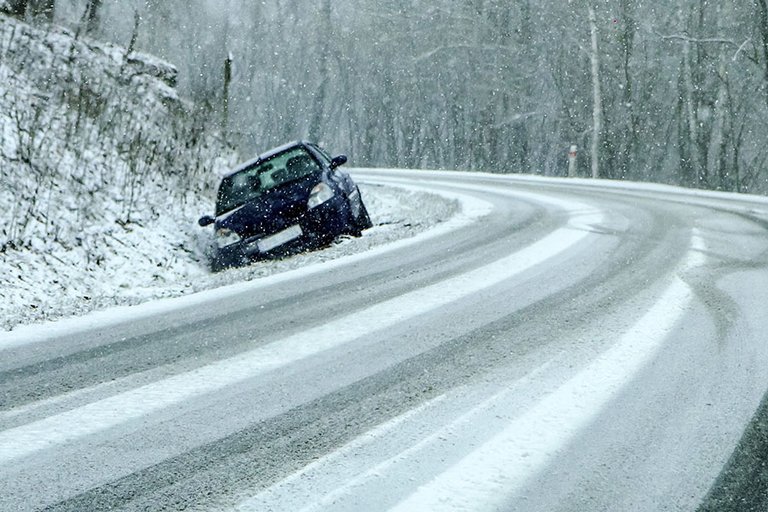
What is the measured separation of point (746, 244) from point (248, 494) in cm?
716

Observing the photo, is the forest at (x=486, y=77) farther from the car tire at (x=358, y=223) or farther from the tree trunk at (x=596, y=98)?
the car tire at (x=358, y=223)

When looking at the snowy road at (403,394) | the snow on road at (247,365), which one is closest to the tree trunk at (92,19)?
the snowy road at (403,394)

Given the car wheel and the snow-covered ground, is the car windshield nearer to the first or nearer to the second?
the car wheel

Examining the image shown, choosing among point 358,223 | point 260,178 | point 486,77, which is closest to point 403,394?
point 260,178

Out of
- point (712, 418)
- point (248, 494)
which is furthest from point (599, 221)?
point (248, 494)

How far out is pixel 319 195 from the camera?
368 inches

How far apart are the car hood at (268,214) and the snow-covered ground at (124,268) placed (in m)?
A: 0.49

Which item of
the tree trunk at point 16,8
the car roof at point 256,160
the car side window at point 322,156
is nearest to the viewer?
the car roof at point 256,160

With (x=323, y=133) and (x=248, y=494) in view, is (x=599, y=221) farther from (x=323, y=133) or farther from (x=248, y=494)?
(x=323, y=133)

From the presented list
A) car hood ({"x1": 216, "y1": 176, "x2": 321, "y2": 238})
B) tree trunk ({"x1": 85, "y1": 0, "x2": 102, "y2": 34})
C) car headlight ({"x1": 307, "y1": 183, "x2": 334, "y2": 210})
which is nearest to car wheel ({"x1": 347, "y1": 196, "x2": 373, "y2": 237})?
car headlight ({"x1": 307, "y1": 183, "x2": 334, "y2": 210})

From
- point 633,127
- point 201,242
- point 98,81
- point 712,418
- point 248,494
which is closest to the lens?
point 248,494

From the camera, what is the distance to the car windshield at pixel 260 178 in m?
9.64

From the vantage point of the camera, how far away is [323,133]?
5188 centimetres

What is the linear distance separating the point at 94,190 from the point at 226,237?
7.75 feet
